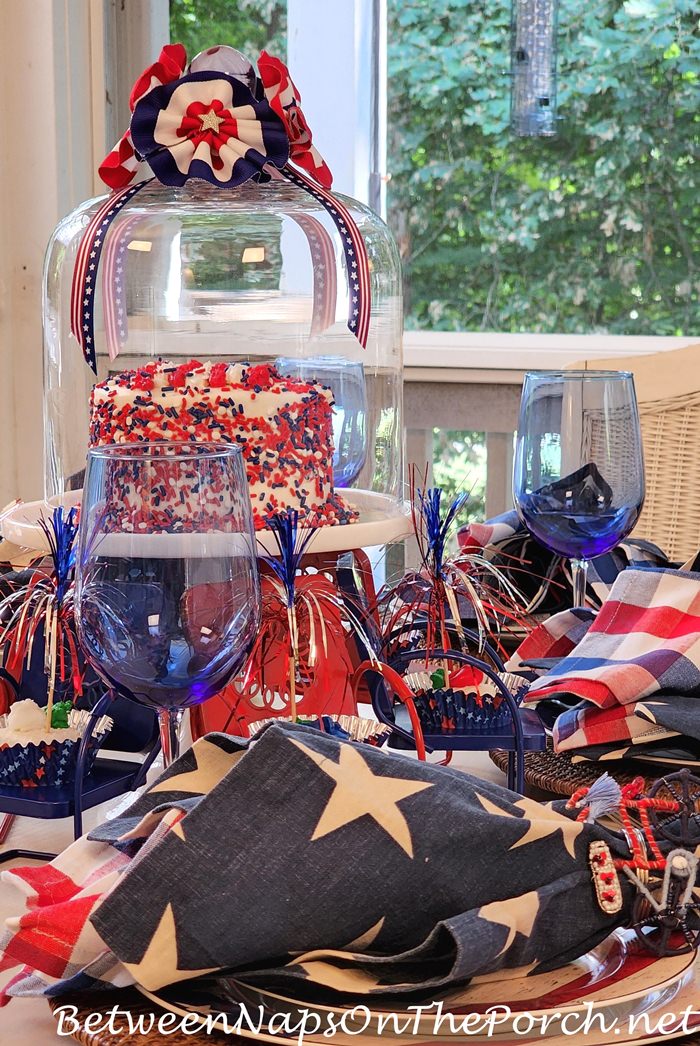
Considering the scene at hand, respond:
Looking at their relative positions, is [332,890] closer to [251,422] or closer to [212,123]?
[251,422]

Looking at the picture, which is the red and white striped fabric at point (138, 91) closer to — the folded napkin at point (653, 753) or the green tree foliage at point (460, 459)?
the folded napkin at point (653, 753)

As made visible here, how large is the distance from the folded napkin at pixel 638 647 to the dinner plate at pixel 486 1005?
11.4 inches

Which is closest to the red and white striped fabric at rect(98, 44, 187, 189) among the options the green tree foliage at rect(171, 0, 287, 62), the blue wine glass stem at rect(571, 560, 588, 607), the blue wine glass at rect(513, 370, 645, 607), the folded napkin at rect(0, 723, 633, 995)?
the blue wine glass at rect(513, 370, 645, 607)

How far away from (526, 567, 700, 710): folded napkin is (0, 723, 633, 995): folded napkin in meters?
0.26

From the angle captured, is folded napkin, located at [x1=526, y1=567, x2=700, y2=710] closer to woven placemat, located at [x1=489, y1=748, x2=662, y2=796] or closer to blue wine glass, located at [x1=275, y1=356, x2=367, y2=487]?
woven placemat, located at [x1=489, y1=748, x2=662, y2=796]

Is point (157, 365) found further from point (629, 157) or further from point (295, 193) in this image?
point (629, 157)

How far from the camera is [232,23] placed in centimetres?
291

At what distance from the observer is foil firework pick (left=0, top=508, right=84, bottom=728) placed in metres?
0.72

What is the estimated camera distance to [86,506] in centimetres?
56

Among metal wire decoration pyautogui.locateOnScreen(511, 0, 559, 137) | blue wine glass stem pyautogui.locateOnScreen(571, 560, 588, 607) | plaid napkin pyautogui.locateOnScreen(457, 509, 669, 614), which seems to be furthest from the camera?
metal wire decoration pyautogui.locateOnScreen(511, 0, 559, 137)

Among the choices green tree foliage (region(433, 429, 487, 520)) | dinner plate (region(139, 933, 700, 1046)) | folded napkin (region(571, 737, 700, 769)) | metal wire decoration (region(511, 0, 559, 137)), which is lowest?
green tree foliage (region(433, 429, 487, 520))

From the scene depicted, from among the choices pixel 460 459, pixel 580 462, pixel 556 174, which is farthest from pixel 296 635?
pixel 556 174

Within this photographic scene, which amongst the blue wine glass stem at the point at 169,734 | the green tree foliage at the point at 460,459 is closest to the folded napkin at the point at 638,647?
the blue wine glass stem at the point at 169,734

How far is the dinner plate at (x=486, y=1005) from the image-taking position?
0.46m
